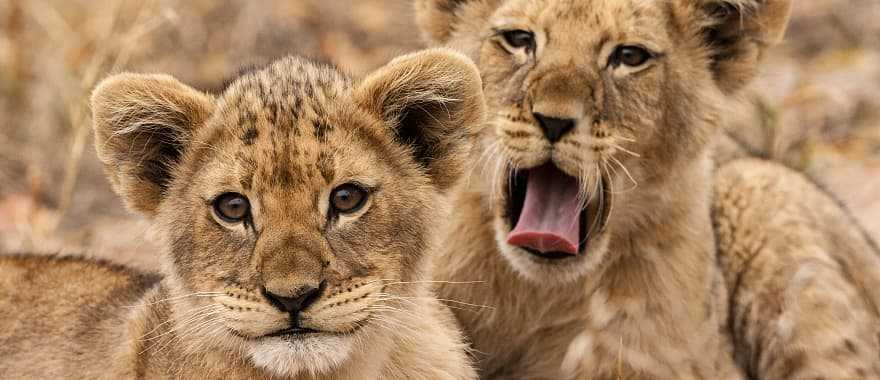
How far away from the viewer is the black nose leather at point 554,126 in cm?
421

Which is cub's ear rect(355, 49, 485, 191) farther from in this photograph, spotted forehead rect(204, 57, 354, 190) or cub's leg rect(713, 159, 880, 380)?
cub's leg rect(713, 159, 880, 380)

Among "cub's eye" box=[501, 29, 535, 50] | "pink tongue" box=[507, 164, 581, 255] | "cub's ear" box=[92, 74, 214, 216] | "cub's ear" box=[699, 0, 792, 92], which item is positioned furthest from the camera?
"cub's ear" box=[699, 0, 792, 92]

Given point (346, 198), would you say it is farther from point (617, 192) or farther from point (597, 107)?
point (617, 192)

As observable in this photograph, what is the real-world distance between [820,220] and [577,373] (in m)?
1.69

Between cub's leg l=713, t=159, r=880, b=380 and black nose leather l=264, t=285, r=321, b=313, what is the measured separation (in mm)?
2750

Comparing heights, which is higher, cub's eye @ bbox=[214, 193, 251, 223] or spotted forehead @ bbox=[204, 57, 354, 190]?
spotted forehead @ bbox=[204, 57, 354, 190]

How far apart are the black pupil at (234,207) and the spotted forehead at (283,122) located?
5 cm

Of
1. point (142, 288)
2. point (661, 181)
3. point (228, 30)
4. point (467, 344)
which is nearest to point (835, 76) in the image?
point (228, 30)

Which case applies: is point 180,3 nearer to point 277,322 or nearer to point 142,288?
point 142,288

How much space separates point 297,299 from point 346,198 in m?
0.38

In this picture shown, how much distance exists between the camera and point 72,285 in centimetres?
435

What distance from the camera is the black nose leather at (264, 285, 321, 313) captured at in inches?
129

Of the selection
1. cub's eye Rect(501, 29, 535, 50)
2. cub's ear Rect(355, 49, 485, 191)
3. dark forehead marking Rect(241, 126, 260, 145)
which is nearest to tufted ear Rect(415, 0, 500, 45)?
cub's eye Rect(501, 29, 535, 50)

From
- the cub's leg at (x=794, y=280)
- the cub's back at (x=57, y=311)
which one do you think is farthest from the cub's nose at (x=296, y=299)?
the cub's leg at (x=794, y=280)
